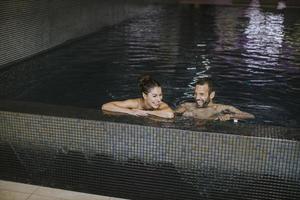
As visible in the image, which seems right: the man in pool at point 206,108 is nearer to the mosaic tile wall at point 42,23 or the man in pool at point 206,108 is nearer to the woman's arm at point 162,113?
the woman's arm at point 162,113

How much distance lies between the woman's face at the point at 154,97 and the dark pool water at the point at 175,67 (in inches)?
97.7

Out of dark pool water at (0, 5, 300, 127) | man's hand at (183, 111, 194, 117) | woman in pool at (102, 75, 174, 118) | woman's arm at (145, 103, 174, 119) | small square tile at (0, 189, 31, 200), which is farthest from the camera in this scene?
dark pool water at (0, 5, 300, 127)

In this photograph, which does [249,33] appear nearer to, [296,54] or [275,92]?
[296,54]

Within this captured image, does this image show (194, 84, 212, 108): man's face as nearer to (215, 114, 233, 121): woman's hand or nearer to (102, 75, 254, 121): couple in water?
(102, 75, 254, 121): couple in water

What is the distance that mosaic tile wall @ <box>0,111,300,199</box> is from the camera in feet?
11.1

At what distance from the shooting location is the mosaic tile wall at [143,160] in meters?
3.39

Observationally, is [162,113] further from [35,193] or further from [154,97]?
[35,193]

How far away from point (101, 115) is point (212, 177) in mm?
1099

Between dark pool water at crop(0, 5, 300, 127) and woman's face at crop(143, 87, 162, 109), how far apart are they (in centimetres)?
248

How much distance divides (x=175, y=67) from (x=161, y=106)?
4320mm

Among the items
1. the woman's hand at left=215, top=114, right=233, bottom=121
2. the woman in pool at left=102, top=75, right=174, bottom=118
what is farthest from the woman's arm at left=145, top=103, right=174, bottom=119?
the woman's hand at left=215, top=114, right=233, bottom=121

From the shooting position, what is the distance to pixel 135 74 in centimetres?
820

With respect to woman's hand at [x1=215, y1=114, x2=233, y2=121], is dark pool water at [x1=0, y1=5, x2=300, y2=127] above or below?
below

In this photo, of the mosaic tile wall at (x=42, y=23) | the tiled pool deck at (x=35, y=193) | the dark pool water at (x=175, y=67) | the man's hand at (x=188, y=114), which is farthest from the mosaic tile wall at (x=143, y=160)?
the mosaic tile wall at (x=42, y=23)
